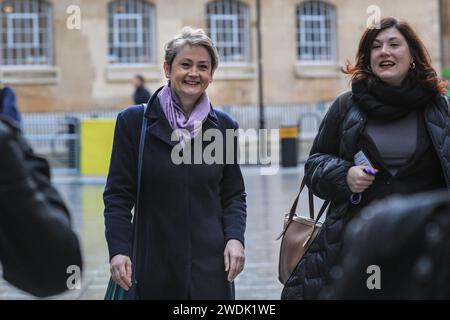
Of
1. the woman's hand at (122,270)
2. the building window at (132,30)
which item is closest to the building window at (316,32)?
the building window at (132,30)

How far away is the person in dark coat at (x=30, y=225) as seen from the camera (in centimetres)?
205

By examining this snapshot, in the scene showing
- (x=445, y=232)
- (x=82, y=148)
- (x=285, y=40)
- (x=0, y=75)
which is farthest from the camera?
(x=285, y=40)

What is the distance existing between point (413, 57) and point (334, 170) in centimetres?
64

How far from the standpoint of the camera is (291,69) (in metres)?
30.5

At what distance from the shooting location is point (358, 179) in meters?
3.84

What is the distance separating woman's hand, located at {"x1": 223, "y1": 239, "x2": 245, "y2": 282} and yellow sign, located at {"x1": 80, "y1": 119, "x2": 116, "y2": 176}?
13970 mm

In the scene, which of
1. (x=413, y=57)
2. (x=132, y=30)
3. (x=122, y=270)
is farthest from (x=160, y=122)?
(x=132, y=30)

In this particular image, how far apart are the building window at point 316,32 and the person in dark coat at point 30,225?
96.5 feet

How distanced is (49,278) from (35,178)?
25 cm

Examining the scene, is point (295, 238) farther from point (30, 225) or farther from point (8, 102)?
point (8, 102)

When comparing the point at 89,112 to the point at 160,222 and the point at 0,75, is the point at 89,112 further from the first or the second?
the point at 160,222

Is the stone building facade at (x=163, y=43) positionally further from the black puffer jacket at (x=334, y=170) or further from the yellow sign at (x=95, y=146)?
the black puffer jacket at (x=334, y=170)

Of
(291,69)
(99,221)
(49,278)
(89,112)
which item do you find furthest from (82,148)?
(49,278)

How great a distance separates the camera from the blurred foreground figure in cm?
168
